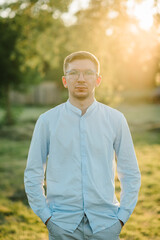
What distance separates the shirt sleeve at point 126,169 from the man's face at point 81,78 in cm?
39

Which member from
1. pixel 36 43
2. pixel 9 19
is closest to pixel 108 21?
pixel 36 43

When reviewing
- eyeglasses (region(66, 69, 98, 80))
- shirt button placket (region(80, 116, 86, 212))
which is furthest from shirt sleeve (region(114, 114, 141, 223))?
eyeglasses (region(66, 69, 98, 80))

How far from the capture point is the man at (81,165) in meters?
2.32

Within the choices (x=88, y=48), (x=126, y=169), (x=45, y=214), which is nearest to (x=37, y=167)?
(x=45, y=214)

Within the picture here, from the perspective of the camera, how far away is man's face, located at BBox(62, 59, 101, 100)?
8.00 feet

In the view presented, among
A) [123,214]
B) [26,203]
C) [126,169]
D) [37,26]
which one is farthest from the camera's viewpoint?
[37,26]

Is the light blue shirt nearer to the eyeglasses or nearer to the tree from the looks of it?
the eyeglasses

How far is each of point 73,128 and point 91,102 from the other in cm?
29

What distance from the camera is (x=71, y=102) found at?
2.49 meters

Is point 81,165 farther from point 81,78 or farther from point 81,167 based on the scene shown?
point 81,78

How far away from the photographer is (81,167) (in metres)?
2.35

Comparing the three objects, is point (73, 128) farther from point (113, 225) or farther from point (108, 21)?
point (108, 21)

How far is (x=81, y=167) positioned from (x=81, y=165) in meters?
0.02

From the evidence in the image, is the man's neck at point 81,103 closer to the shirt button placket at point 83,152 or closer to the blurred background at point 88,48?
the shirt button placket at point 83,152
